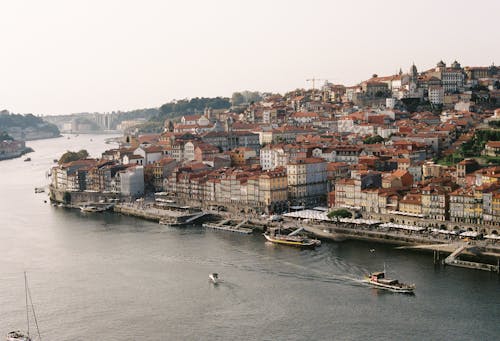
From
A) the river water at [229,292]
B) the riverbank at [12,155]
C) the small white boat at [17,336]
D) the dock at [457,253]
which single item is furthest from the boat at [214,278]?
the riverbank at [12,155]

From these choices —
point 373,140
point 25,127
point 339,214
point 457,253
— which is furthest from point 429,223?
point 25,127

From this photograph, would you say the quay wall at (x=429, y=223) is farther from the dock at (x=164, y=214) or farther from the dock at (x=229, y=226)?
the dock at (x=164, y=214)

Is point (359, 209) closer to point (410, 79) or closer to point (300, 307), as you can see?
point (300, 307)

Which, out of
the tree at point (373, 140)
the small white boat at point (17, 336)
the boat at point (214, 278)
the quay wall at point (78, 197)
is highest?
the tree at point (373, 140)

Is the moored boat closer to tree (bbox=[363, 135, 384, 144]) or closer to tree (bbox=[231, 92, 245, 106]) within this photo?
tree (bbox=[363, 135, 384, 144])

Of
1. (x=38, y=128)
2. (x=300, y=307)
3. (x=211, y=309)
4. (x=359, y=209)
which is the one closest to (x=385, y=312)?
(x=300, y=307)

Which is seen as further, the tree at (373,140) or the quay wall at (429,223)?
the tree at (373,140)

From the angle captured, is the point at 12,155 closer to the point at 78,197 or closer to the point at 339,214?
the point at 78,197
